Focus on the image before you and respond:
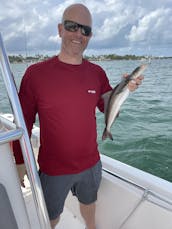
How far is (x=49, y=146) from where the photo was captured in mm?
1727

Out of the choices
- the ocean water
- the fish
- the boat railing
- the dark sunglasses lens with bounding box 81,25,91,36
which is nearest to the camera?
the boat railing

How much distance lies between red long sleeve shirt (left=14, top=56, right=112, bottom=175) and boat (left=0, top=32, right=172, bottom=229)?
0.18 m

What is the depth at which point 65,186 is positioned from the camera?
1768 millimetres

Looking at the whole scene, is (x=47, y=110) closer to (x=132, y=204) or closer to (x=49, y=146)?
(x=49, y=146)

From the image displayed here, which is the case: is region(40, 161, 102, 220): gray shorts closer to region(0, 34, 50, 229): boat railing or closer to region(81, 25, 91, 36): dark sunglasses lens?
region(0, 34, 50, 229): boat railing

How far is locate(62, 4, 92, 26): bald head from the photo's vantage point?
1719mm

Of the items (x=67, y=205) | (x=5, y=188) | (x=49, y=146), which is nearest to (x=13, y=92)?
(x=5, y=188)

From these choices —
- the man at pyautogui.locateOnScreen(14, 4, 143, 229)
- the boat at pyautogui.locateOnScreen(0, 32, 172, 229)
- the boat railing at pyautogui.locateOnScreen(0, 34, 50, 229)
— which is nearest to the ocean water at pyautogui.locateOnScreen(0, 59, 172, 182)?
the man at pyautogui.locateOnScreen(14, 4, 143, 229)

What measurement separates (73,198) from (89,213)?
43 cm

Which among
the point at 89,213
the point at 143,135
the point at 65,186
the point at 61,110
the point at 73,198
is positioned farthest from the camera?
the point at 143,135

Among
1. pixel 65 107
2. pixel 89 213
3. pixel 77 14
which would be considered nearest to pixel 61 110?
pixel 65 107

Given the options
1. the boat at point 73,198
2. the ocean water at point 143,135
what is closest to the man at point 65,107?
the boat at point 73,198

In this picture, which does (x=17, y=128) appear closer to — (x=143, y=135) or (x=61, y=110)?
(x=61, y=110)

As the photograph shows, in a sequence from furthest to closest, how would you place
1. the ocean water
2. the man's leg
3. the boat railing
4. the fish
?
the ocean water
the man's leg
the fish
the boat railing
